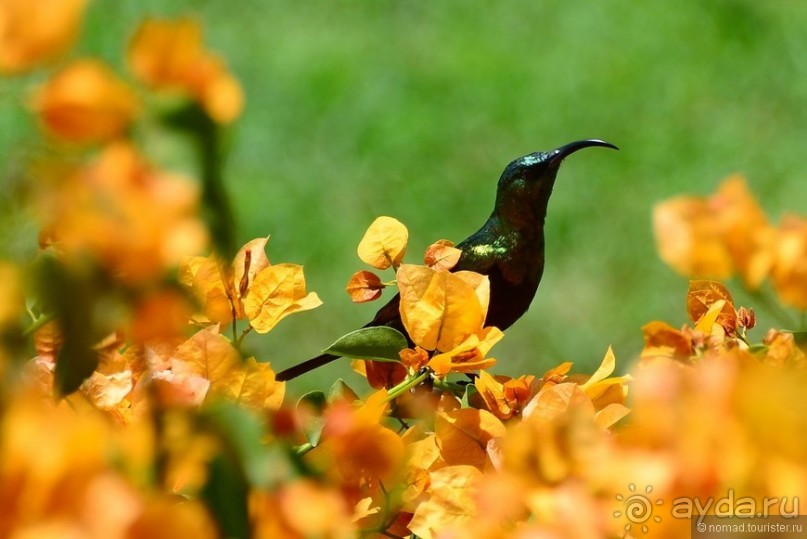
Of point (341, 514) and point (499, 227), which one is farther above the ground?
point (341, 514)

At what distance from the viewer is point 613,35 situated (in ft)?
11.5

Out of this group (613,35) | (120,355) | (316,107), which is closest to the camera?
(120,355)

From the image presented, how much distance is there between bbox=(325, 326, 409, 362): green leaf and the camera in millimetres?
603

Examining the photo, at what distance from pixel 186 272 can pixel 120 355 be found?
0.06 meters

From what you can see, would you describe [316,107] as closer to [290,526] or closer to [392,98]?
[392,98]

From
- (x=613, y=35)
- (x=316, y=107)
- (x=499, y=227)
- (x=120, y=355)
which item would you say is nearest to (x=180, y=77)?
(x=120, y=355)

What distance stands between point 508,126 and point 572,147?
2.00 meters

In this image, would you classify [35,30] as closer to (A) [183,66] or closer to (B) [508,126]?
→ (A) [183,66]

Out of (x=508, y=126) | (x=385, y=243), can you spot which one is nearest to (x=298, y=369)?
(x=385, y=243)

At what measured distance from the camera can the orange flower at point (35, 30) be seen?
30cm

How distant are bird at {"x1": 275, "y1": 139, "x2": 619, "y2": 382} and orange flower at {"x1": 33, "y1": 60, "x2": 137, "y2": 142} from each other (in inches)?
40.3

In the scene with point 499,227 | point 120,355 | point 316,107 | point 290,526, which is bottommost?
point 316,107

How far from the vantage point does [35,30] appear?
0.30m

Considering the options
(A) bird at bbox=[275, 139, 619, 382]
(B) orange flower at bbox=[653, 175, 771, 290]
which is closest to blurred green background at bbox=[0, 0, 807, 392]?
(A) bird at bbox=[275, 139, 619, 382]
